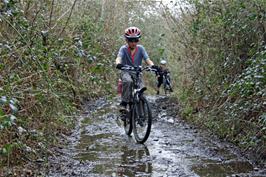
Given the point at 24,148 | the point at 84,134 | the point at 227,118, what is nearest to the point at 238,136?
the point at 227,118

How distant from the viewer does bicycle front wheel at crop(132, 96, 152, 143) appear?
26.1ft

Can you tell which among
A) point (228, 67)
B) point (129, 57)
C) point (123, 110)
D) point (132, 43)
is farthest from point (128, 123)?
point (228, 67)

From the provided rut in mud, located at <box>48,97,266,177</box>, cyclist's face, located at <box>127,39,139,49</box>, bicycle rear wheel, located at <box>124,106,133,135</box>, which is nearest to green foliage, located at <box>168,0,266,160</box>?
rut in mud, located at <box>48,97,266,177</box>

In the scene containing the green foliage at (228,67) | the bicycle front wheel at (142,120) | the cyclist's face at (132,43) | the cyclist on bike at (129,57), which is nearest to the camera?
the green foliage at (228,67)

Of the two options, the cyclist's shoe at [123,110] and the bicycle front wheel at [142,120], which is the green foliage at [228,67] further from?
the cyclist's shoe at [123,110]

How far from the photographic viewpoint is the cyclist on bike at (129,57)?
856 centimetres

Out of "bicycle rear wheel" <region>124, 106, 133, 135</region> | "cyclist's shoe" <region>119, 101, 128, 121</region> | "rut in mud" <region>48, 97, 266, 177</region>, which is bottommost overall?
"rut in mud" <region>48, 97, 266, 177</region>

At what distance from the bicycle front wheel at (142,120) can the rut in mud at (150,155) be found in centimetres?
16

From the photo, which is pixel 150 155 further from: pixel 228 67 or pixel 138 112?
pixel 228 67

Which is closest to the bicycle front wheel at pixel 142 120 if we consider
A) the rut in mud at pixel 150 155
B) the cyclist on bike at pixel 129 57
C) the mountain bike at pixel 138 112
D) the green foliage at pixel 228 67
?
the mountain bike at pixel 138 112

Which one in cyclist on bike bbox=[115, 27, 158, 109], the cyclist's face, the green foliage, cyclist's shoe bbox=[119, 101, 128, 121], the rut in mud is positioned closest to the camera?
the rut in mud

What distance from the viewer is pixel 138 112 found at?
27.0ft

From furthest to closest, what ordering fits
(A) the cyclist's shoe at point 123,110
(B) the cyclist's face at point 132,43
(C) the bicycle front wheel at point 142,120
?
(A) the cyclist's shoe at point 123,110, (B) the cyclist's face at point 132,43, (C) the bicycle front wheel at point 142,120

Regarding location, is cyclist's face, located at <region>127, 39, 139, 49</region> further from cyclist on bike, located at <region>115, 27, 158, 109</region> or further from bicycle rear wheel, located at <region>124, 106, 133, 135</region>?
bicycle rear wheel, located at <region>124, 106, 133, 135</region>
